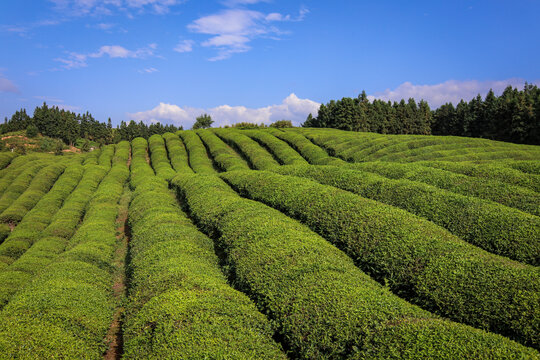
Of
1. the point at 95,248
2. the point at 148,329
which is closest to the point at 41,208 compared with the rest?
the point at 95,248

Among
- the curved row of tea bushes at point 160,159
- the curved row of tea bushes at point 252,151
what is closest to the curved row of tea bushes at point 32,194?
the curved row of tea bushes at point 160,159

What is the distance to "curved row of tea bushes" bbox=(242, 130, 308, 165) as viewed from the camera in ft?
118

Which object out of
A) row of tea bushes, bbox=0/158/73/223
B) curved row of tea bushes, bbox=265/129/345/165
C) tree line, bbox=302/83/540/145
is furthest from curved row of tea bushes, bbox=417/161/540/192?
tree line, bbox=302/83/540/145

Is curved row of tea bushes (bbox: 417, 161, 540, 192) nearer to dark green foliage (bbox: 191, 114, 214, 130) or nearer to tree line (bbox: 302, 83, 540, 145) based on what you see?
tree line (bbox: 302, 83, 540, 145)

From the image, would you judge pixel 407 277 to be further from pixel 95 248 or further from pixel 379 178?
pixel 95 248

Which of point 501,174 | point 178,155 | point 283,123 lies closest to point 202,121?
point 283,123

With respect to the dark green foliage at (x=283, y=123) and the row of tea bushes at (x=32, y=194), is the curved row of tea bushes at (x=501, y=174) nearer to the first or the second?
the row of tea bushes at (x=32, y=194)

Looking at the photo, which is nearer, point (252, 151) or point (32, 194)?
point (32, 194)

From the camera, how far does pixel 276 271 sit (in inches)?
397

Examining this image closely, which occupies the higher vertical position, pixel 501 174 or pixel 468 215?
pixel 501 174

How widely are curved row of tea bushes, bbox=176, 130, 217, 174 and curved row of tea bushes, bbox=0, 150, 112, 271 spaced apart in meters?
10.9

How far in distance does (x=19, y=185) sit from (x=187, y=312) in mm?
37750

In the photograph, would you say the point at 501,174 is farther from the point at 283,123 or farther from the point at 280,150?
the point at 283,123

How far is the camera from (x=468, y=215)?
12.1m
